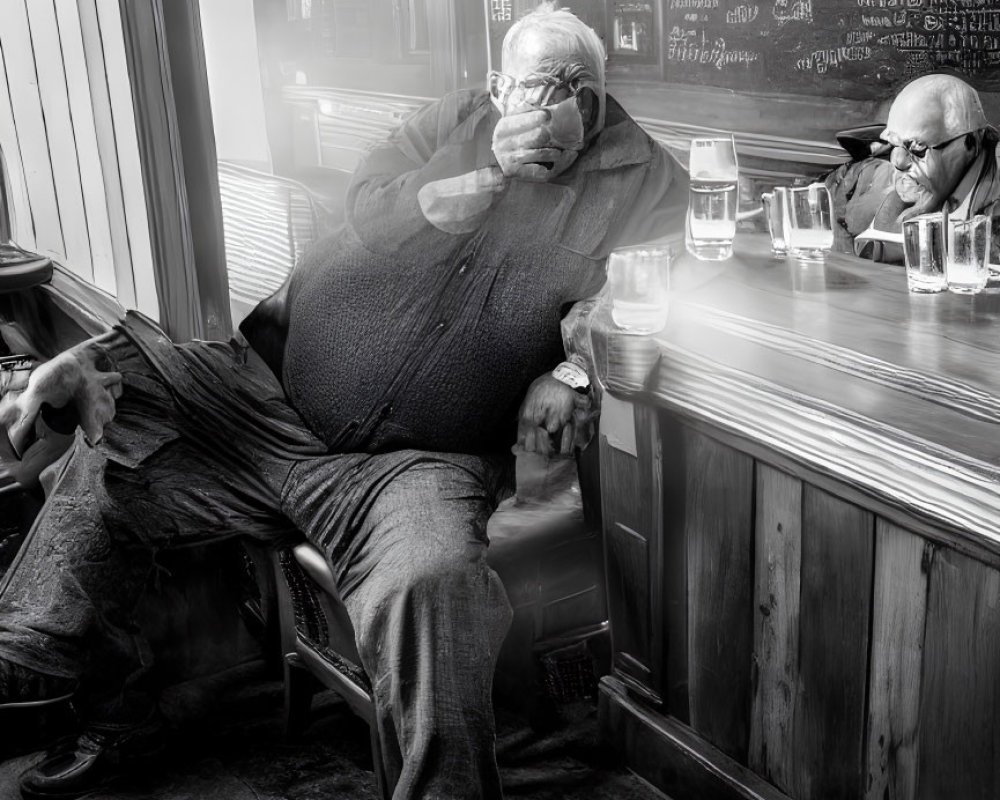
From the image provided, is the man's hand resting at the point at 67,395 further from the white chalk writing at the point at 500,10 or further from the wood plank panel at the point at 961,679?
the wood plank panel at the point at 961,679

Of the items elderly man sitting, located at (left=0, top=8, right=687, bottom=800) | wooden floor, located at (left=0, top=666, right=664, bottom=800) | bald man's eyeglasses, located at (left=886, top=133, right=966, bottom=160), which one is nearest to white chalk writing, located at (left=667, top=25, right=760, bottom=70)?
elderly man sitting, located at (left=0, top=8, right=687, bottom=800)

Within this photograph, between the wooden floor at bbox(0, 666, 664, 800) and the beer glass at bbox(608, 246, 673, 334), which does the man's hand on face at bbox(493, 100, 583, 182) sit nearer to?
the beer glass at bbox(608, 246, 673, 334)

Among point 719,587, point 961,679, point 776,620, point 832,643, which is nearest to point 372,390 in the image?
point 719,587

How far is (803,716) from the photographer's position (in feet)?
6.09

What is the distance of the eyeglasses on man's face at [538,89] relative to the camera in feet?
7.02

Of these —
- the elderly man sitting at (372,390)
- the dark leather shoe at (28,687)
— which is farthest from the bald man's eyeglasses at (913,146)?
the dark leather shoe at (28,687)

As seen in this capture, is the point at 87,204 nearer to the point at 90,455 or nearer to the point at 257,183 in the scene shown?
the point at 257,183

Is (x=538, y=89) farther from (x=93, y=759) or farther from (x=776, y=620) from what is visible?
(x=93, y=759)

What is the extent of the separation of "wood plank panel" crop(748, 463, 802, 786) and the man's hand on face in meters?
0.75

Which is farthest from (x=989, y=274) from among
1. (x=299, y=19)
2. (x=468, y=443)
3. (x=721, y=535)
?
(x=299, y=19)

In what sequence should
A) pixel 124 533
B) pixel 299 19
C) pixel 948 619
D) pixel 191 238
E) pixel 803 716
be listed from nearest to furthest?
pixel 948 619
pixel 803 716
pixel 124 533
pixel 299 19
pixel 191 238

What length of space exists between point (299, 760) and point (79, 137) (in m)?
1.64

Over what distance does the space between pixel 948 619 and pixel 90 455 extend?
1.62 metres

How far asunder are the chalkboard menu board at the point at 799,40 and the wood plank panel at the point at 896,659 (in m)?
0.91
